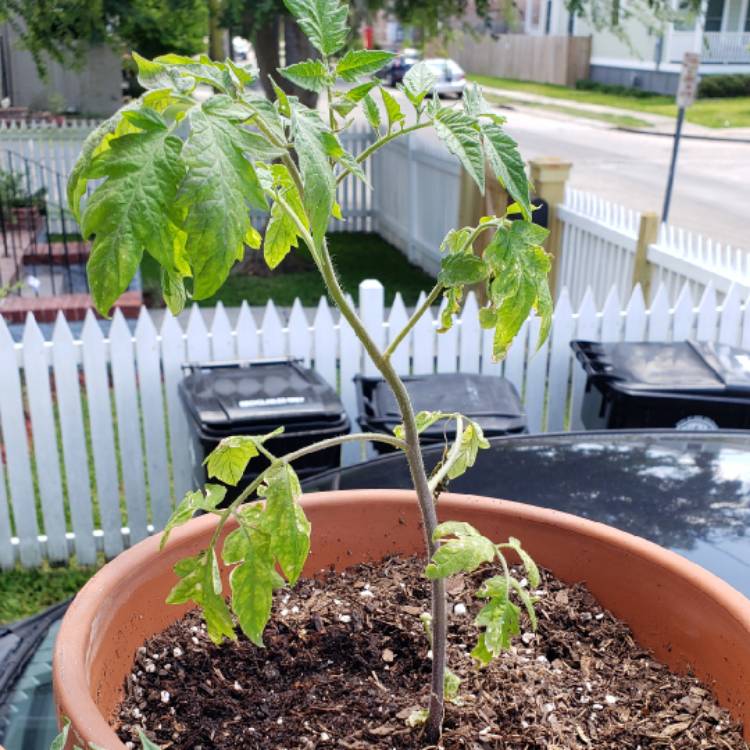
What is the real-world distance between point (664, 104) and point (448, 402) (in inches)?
1216

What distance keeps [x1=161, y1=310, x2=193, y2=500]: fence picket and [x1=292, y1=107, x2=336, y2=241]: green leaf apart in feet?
10.7

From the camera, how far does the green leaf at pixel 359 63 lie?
3.73 feet

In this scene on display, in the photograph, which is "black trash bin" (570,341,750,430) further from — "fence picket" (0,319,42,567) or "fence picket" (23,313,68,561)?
"fence picket" (0,319,42,567)

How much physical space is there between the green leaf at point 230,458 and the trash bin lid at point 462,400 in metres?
2.06

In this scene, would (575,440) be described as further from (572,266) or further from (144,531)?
(572,266)

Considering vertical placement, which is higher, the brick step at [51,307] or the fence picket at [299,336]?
the fence picket at [299,336]

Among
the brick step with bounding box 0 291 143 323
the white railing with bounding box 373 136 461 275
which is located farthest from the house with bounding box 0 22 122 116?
the brick step with bounding box 0 291 143 323

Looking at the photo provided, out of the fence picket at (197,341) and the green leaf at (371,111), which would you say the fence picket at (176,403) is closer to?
the fence picket at (197,341)

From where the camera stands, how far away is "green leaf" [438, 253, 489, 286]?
1212 millimetres

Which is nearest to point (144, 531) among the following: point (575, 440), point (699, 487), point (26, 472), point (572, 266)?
point (26, 472)

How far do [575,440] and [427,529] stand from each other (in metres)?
1.45

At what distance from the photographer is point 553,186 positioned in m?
7.12

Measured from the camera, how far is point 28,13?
8.38 m

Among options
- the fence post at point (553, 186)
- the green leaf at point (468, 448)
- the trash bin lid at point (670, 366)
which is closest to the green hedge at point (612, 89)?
the fence post at point (553, 186)
